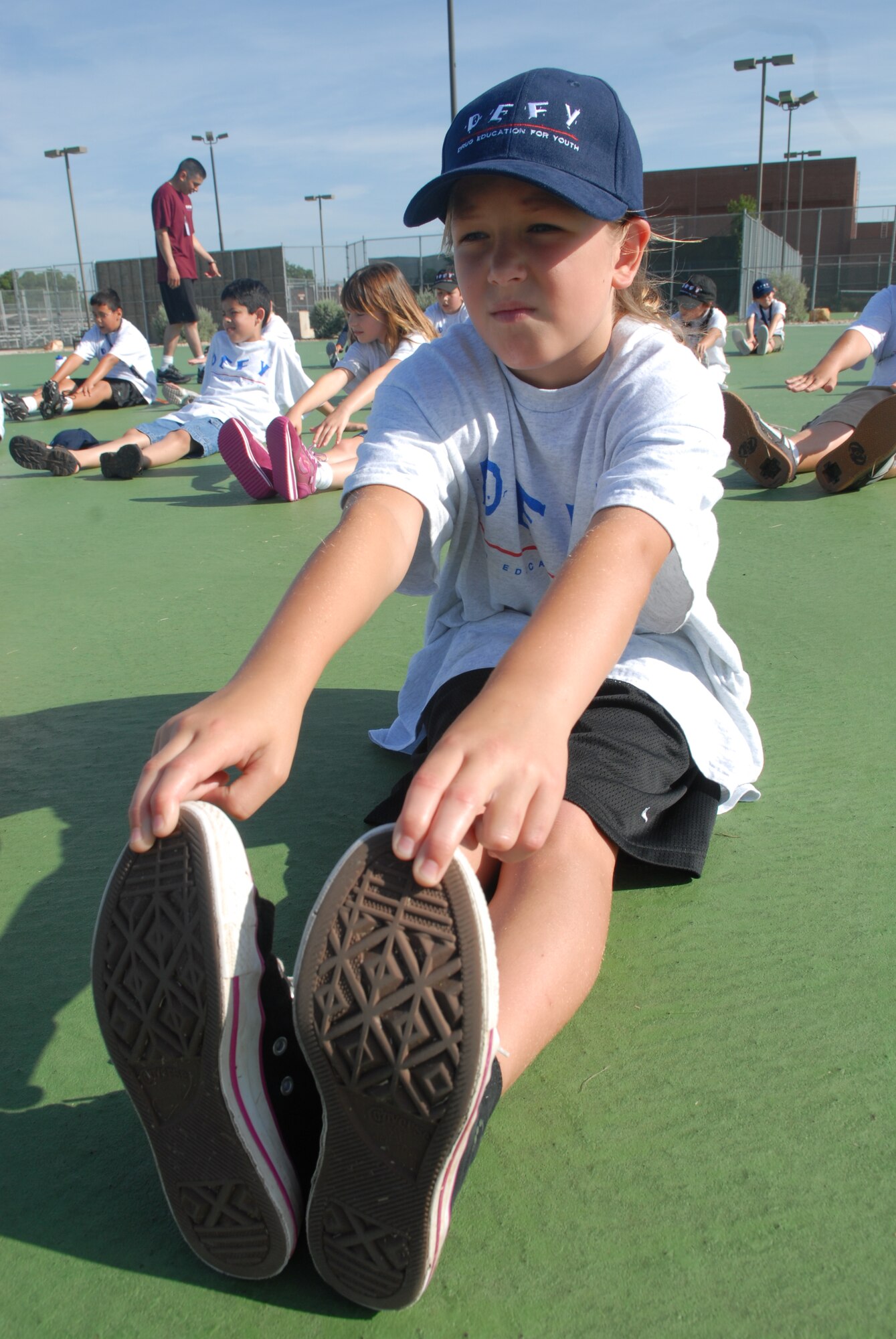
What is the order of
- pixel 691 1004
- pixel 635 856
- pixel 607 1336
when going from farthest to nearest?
pixel 635 856 → pixel 691 1004 → pixel 607 1336

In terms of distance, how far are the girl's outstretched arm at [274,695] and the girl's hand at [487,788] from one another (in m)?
0.23

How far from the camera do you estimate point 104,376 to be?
9406mm

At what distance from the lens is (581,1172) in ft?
3.68

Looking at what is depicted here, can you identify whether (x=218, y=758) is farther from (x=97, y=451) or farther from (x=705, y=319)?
(x=705, y=319)

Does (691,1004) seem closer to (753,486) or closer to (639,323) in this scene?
(639,323)

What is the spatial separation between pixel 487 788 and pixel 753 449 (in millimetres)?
4535

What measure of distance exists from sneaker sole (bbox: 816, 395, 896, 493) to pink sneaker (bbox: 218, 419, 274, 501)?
8.86ft

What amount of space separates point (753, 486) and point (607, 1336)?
4920 millimetres

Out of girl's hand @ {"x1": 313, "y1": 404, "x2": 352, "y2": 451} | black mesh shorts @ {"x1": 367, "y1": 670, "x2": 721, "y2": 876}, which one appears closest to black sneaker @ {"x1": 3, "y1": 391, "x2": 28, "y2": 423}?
girl's hand @ {"x1": 313, "y1": 404, "x2": 352, "y2": 451}

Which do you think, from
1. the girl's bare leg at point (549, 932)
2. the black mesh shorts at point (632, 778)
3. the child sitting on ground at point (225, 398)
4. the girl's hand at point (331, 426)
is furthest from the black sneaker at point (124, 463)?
the girl's bare leg at point (549, 932)

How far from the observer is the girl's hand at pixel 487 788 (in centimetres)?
93

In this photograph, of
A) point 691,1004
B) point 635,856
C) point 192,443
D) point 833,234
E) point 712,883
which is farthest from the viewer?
point 833,234

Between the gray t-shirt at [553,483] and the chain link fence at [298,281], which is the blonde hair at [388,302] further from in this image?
the chain link fence at [298,281]

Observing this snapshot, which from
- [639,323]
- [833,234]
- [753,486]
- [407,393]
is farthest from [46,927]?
[833,234]
